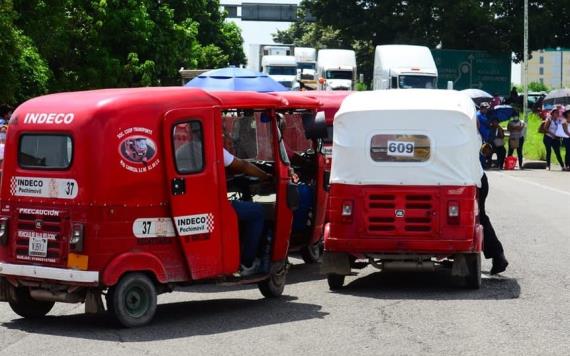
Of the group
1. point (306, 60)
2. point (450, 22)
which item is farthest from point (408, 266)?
point (306, 60)

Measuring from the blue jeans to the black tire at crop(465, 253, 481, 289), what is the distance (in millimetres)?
2272

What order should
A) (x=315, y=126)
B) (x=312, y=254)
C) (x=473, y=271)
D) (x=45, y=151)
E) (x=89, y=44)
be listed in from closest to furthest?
(x=45, y=151) → (x=473, y=271) → (x=315, y=126) → (x=312, y=254) → (x=89, y=44)

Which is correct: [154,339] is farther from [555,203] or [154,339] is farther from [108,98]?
[555,203]

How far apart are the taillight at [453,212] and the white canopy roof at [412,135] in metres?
0.22

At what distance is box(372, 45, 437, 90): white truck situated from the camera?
50969 millimetres

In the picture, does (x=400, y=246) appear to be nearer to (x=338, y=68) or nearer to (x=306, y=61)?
(x=338, y=68)

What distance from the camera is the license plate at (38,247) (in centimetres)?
1052

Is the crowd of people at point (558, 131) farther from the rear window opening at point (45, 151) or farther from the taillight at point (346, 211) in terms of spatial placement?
the rear window opening at point (45, 151)

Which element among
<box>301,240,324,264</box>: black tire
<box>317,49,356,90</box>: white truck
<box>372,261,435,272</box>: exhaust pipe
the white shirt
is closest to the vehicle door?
the white shirt

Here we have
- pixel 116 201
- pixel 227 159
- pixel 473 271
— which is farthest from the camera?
pixel 473 271

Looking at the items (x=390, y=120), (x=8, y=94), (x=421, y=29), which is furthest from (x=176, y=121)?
(x=421, y=29)

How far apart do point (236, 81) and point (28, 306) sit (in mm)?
9982

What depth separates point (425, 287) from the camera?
13188mm

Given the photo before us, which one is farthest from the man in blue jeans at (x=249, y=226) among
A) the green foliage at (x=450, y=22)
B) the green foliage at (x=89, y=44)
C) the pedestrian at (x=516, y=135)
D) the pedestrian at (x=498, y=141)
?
the green foliage at (x=450, y=22)
